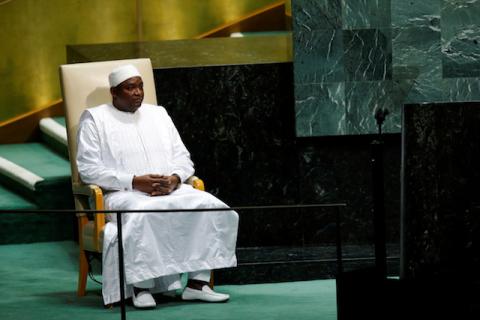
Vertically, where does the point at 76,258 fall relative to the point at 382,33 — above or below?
below

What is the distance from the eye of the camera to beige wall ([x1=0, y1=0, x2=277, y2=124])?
10.6 meters

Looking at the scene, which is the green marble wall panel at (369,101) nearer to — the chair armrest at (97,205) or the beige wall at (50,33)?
the chair armrest at (97,205)

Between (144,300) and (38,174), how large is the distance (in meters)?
2.43

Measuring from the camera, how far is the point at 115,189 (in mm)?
7574

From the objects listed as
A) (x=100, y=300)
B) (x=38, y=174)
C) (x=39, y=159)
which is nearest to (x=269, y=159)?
(x=100, y=300)

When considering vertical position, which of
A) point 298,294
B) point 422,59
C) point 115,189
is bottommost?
point 298,294

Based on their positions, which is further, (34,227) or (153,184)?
(34,227)

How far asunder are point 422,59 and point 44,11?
3.41 metres

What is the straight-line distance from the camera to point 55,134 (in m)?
10.1

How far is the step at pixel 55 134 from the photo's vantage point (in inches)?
390

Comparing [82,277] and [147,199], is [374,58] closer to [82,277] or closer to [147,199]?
[147,199]

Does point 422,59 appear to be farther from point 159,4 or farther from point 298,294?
point 159,4

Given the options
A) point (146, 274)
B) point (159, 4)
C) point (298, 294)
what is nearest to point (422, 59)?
point (298, 294)

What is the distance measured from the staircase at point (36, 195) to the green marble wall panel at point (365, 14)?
2216 mm
